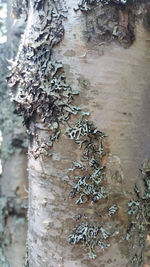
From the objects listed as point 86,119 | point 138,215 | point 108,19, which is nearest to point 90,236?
point 138,215

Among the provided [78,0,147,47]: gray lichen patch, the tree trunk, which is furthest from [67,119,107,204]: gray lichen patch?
[78,0,147,47]: gray lichen patch

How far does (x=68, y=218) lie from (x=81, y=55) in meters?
0.30

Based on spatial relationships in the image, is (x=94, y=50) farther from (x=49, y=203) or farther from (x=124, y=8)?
(x=49, y=203)

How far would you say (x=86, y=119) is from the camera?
428 mm

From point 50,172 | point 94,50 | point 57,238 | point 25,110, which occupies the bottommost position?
point 57,238

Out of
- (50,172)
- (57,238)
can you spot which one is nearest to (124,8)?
(50,172)

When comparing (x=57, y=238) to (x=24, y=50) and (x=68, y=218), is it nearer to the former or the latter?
(x=68, y=218)

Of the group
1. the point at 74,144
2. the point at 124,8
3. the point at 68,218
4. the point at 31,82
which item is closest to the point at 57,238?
the point at 68,218

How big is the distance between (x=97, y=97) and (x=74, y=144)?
10 centimetres

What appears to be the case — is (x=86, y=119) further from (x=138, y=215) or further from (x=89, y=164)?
(x=138, y=215)

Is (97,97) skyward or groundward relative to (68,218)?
skyward

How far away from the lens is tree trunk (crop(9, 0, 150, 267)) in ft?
1.38

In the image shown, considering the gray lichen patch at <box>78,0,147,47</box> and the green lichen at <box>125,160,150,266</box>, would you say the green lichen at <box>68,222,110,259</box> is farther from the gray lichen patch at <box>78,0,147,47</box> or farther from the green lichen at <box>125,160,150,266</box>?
the gray lichen patch at <box>78,0,147,47</box>

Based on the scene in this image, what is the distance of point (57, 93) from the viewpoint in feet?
1.40
